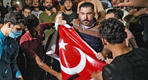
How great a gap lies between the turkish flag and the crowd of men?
125 millimetres

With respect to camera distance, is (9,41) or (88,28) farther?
(88,28)

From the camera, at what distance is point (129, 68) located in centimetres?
258

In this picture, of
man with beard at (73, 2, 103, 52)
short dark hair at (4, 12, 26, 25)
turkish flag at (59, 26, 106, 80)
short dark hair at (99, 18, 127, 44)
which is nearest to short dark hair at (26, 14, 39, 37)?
turkish flag at (59, 26, 106, 80)

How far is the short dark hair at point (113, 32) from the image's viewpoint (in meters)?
2.98

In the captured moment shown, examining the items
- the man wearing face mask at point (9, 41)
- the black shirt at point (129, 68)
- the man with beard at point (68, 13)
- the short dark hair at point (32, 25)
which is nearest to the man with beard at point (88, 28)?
the short dark hair at point (32, 25)

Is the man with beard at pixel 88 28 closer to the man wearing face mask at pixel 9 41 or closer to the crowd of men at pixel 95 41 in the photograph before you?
the crowd of men at pixel 95 41

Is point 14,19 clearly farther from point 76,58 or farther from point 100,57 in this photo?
point 100,57

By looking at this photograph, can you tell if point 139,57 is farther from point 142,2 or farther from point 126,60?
point 142,2

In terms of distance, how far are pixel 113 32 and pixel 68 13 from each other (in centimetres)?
380

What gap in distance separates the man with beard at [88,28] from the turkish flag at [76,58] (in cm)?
12

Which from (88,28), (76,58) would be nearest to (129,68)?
(76,58)

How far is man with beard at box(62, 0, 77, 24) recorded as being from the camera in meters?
6.50

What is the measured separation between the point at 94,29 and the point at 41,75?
167 centimetres

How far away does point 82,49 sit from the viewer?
4.52 metres
